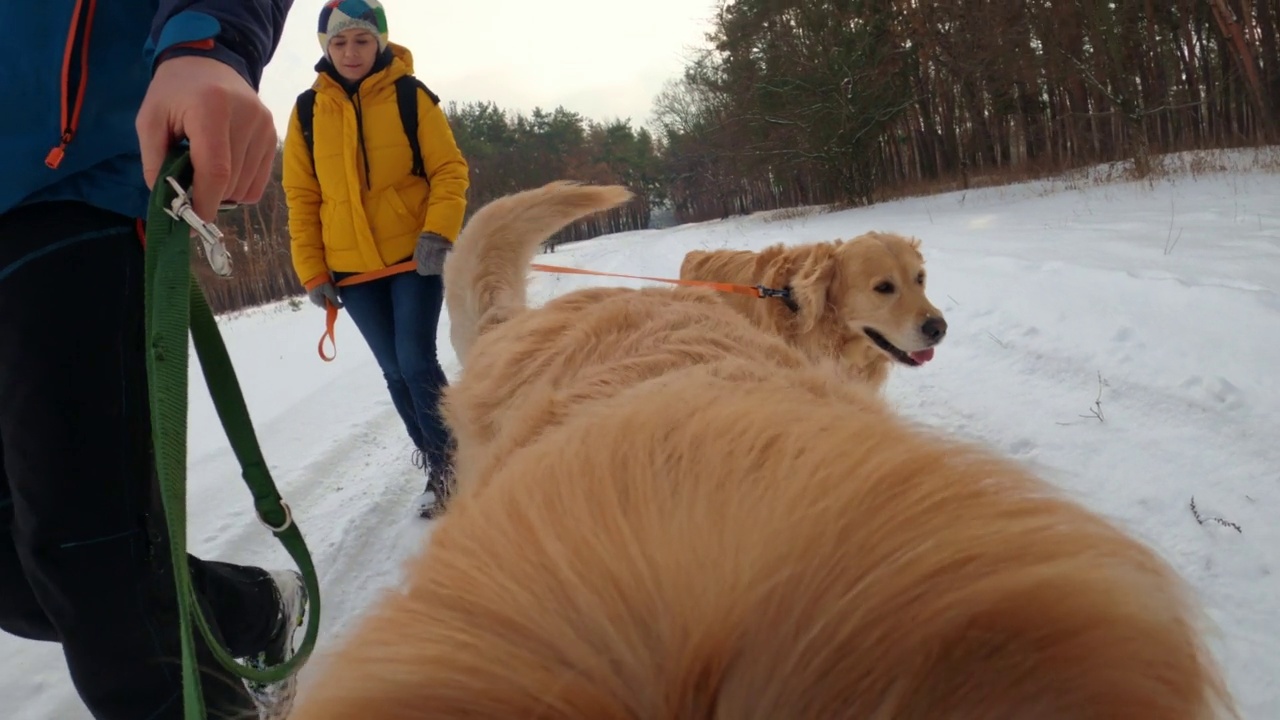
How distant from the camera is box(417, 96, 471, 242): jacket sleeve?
9.59 ft

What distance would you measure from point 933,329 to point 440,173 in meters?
2.73

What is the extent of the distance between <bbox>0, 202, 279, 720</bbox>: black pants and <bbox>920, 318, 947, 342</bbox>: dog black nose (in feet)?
11.8

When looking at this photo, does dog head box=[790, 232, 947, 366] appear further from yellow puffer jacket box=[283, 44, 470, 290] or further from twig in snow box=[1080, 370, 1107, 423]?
yellow puffer jacket box=[283, 44, 470, 290]

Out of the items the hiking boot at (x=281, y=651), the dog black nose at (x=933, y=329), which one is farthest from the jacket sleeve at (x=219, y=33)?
the dog black nose at (x=933, y=329)

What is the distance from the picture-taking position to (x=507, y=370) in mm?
1728

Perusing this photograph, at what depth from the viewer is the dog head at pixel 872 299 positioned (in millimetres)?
3891

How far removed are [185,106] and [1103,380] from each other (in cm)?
367

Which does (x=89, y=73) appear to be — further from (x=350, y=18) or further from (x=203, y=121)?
(x=350, y=18)

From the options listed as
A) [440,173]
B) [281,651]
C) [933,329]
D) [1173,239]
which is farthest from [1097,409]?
[1173,239]

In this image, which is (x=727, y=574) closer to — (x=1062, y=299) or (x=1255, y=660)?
(x=1255, y=660)

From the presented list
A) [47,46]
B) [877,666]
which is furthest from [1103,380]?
[47,46]

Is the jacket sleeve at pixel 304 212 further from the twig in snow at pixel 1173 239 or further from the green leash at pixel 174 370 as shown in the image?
the twig in snow at pixel 1173 239

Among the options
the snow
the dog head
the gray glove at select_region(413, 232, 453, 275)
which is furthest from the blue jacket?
the dog head

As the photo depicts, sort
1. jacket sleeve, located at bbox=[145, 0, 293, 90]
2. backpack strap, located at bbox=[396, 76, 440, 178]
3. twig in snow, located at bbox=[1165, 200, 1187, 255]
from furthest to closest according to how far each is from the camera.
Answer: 1. twig in snow, located at bbox=[1165, 200, 1187, 255]
2. backpack strap, located at bbox=[396, 76, 440, 178]
3. jacket sleeve, located at bbox=[145, 0, 293, 90]
